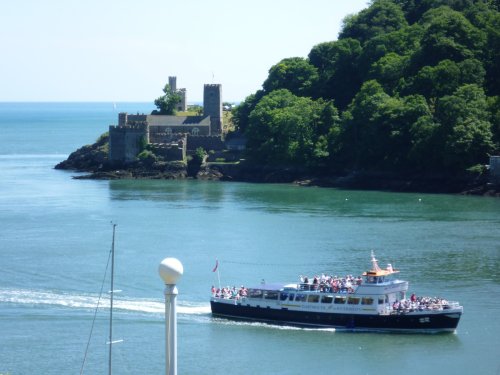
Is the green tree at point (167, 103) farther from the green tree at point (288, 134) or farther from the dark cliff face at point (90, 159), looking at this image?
the green tree at point (288, 134)

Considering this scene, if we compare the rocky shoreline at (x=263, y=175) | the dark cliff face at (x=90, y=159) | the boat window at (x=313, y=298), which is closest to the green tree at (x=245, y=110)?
the rocky shoreline at (x=263, y=175)

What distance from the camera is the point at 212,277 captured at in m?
58.2

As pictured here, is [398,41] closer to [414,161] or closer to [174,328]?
[414,161]

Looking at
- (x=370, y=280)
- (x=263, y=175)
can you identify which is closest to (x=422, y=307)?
(x=370, y=280)

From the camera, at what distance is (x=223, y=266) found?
61.2 meters

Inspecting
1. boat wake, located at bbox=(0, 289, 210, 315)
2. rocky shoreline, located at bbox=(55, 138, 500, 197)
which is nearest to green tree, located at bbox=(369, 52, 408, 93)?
rocky shoreline, located at bbox=(55, 138, 500, 197)

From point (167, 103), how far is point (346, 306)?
279ft

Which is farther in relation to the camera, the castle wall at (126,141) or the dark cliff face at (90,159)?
the dark cliff face at (90,159)

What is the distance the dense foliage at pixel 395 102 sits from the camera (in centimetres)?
9688

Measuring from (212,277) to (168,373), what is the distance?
1479 inches

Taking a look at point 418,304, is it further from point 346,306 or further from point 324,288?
point 324,288

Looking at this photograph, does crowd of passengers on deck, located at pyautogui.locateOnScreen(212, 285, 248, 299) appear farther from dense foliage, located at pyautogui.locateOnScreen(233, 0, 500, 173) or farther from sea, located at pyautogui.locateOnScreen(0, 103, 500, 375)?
dense foliage, located at pyautogui.locateOnScreen(233, 0, 500, 173)

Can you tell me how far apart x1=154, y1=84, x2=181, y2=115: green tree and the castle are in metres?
8.02

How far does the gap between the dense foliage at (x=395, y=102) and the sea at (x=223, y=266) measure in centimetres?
622
